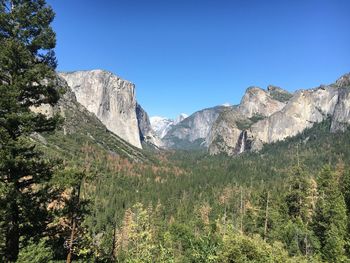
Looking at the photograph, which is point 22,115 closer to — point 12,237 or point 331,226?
point 12,237

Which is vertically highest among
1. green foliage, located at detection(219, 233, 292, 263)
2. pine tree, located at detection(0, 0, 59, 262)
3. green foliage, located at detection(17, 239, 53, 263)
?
pine tree, located at detection(0, 0, 59, 262)

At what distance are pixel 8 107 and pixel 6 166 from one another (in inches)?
113

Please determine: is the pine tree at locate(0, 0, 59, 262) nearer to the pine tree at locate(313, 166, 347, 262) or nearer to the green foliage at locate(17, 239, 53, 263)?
the green foliage at locate(17, 239, 53, 263)

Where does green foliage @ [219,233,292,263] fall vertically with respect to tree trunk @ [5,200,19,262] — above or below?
below

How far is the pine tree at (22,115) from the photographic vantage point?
693 inches

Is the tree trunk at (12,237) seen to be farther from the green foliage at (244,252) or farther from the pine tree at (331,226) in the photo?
the pine tree at (331,226)

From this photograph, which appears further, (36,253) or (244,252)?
(244,252)

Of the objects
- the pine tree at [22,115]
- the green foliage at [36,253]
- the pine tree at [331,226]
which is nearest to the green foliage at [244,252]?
the green foliage at [36,253]

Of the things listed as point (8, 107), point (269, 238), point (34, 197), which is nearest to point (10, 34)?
point (8, 107)

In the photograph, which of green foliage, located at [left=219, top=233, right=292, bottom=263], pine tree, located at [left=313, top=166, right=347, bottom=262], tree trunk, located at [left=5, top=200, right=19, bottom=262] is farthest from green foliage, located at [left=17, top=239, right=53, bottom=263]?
pine tree, located at [left=313, top=166, right=347, bottom=262]

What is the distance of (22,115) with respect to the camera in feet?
58.9

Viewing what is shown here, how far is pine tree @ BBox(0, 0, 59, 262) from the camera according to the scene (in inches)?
693

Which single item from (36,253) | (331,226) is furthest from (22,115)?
(331,226)

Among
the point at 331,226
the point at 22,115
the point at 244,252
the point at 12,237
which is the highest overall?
the point at 22,115
